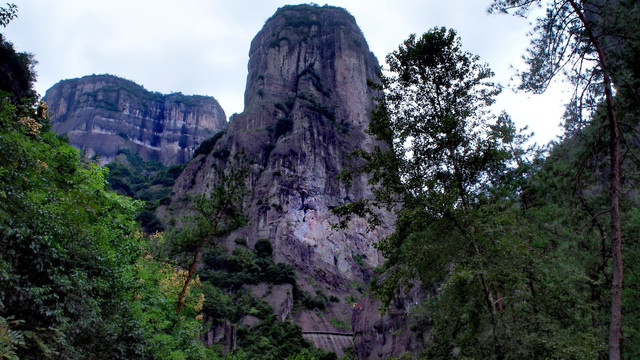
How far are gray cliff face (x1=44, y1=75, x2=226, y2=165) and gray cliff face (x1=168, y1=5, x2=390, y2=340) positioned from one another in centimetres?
4510

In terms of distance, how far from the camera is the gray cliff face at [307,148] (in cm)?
5584

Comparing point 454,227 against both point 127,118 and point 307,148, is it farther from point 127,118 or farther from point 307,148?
point 127,118

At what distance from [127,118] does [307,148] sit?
80.0m

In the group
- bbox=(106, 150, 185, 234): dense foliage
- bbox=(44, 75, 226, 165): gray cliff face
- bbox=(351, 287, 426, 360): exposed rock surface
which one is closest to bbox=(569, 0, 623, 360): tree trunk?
bbox=(351, 287, 426, 360): exposed rock surface

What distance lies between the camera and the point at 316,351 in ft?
113

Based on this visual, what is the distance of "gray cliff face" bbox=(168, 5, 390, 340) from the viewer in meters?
55.8

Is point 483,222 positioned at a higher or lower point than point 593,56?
lower

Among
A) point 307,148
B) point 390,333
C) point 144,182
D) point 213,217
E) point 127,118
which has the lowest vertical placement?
point 390,333

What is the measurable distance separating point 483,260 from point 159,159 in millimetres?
123082

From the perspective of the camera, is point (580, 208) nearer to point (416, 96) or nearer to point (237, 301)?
point (416, 96)

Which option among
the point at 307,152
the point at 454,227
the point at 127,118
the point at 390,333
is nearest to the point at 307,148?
the point at 307,152

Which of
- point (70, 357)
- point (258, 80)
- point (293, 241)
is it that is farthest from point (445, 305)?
point (258, 80)

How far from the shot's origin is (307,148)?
223 feet

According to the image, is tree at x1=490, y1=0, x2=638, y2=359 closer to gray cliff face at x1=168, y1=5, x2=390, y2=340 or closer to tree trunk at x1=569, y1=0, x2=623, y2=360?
tree trunk at x1=569, y1=0, x2=623, y2=360
